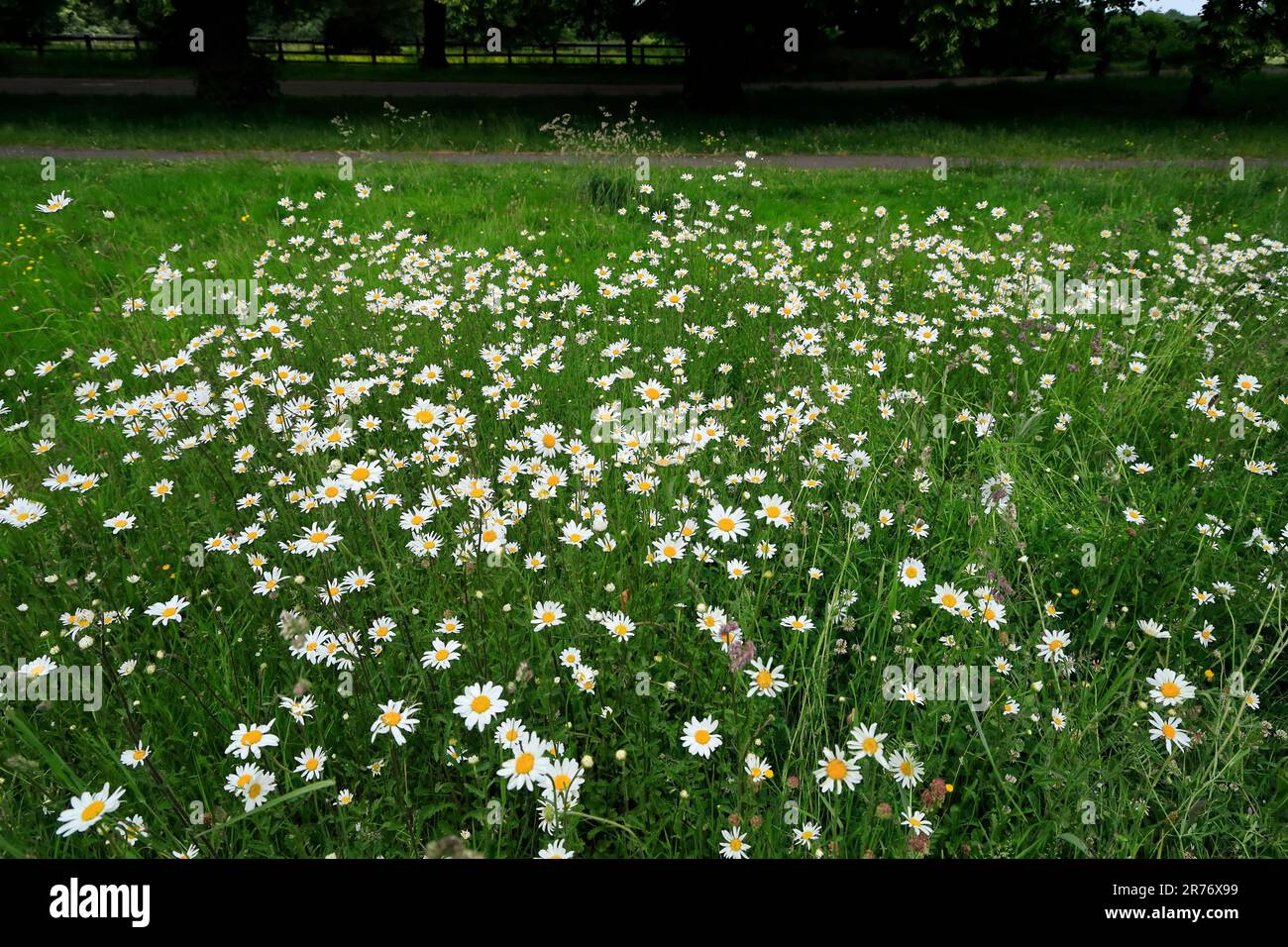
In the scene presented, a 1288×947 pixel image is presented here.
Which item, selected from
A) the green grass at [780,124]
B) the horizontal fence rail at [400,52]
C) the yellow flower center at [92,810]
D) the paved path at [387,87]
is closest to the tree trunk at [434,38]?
the horizontal fence rail at [400,52]

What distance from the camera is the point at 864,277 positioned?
5688 mm

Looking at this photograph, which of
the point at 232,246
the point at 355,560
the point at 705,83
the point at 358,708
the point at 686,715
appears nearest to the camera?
the point at 358,708

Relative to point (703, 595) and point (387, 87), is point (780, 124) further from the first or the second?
point (703, 595)

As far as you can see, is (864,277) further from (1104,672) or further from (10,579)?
(10,579)

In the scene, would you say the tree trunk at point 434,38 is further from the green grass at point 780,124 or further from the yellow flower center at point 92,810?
the yellow flower center at point 92,810

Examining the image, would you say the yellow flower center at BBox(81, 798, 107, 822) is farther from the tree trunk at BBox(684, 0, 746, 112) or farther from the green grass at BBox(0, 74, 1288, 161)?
the tree trunk at BBox(684, 0, 746, 112)

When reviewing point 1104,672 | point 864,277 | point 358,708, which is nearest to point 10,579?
point 358,708

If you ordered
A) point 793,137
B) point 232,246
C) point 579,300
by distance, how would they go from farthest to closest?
point 793,137
point 232,246
point 579,300

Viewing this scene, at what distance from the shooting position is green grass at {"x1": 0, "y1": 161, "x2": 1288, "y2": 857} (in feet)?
6.63

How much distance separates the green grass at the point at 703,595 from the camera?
2.02m

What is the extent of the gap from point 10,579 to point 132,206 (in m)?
6.15

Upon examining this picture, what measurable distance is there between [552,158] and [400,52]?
34249mm

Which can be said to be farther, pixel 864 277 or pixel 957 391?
pixel 864 277

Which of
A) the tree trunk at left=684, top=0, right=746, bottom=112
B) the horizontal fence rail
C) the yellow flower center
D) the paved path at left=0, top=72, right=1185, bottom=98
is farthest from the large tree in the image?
the horizontal fence rail
